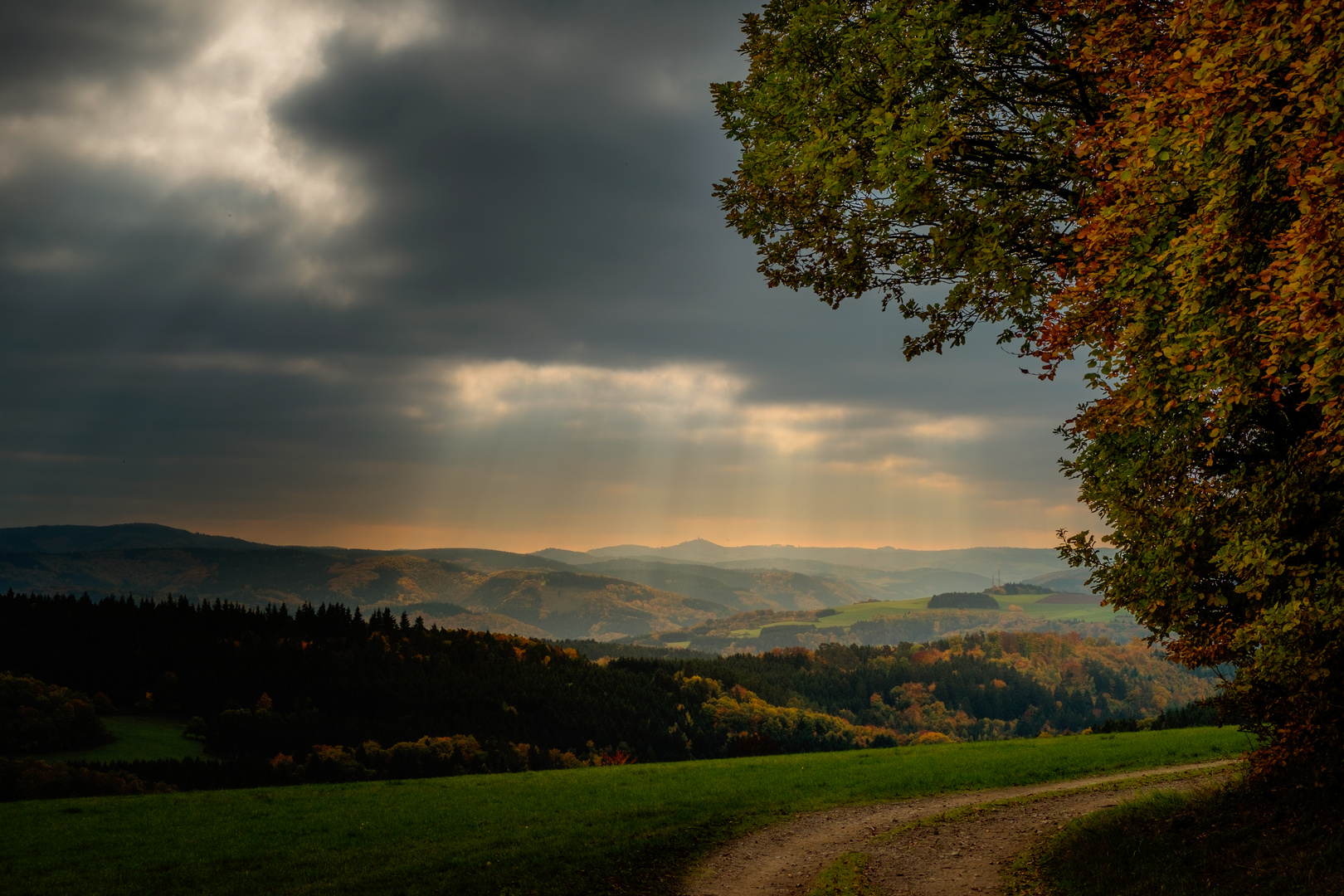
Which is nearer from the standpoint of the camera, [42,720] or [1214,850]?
[1214,850]

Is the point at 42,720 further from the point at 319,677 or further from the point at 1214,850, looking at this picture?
the point at 1214,850

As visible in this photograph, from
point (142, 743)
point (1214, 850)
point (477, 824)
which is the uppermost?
point (1214, 850)

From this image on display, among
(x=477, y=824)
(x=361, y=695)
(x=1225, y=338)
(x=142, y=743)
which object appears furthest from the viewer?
(x=361, y=695)

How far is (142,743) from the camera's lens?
93.7 meters

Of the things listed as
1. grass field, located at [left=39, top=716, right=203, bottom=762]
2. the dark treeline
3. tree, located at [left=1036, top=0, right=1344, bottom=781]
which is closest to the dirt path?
tree, located at [left=1036, top=0, right=1344, bottom=781]

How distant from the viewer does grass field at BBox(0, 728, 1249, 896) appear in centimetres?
1798

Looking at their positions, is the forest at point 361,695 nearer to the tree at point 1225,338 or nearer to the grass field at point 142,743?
the grass field at point 142,743

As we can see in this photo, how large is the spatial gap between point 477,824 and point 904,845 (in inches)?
528

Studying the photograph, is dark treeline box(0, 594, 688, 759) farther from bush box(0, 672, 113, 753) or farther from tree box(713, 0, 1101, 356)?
tree box(713, 0, 1101, 356)

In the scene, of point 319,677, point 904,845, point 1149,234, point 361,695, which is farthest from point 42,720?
point 1149,234

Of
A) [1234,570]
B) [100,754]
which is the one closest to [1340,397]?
[1234,570]

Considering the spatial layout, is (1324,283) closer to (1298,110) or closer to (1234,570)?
(1298,110)

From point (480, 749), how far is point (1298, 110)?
131156 mm

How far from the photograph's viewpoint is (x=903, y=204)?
12867mm
